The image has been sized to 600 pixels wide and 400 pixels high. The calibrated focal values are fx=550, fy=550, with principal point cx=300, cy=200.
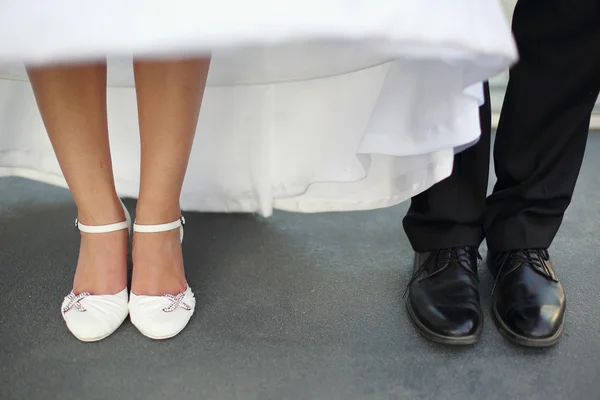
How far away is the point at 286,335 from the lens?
741 mm

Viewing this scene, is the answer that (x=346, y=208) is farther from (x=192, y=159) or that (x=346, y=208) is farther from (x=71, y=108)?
(x=71, y=108)

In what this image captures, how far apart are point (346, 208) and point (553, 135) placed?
364 mm

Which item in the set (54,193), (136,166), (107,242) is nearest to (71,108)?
(107,242)

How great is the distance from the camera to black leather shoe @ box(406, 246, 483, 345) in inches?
28.1

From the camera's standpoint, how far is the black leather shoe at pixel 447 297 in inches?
28.1

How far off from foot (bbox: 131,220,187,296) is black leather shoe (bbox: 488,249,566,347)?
45cm

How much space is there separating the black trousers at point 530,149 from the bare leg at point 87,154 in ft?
1.41

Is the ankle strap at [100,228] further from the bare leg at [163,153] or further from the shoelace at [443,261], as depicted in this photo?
the shoelace at [443,261]

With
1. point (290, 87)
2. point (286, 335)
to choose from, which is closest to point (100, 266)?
point (286, 335)

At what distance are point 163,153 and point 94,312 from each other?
234 mm

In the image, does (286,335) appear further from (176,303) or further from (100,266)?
(100,266)

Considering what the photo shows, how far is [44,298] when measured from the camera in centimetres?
81

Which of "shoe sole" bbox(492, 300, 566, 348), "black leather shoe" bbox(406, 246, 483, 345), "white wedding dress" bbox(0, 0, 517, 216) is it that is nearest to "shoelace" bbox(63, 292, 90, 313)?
"white wedding dress" bbox(0, 0, 517, 216)

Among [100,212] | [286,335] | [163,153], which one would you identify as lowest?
Result: [286,335]
